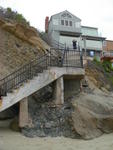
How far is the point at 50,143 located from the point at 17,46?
8.65m

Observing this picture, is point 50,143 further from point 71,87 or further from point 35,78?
point 71,87

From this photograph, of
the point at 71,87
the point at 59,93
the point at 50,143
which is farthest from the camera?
the point at 71,87

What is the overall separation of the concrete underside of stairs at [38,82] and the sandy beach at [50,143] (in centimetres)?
Result: 144

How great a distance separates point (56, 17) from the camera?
32156 millimetres

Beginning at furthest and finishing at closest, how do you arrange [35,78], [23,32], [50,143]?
[23,32] < [35,78] < [50,143]

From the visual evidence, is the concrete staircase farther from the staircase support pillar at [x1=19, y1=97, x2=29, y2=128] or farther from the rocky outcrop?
the rocky outcrop

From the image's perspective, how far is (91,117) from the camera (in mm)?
10773

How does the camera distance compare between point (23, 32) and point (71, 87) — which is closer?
point (71, 87)

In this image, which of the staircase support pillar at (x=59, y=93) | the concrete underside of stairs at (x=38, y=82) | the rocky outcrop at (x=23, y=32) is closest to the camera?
the concrete underside of stairs at (x=38, y=82)

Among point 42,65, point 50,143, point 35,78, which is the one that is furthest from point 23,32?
point 50,143

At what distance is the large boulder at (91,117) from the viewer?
10336 millimetres

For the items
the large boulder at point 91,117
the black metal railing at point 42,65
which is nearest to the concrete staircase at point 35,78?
the black metal railing at point 42,65

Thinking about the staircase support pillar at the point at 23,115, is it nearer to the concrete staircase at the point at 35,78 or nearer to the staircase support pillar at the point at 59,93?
the concrete staircase at the point at 35,78

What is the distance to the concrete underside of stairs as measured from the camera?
10323 millimetres
